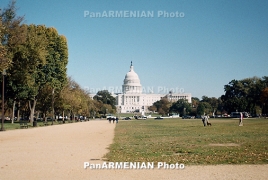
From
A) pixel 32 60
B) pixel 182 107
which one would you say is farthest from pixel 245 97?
pixel 32 60

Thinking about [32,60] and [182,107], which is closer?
[32,60]

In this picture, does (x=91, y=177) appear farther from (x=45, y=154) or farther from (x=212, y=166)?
(x=45, y=154)

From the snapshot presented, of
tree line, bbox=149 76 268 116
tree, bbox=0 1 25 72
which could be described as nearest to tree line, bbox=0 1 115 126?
tree, bbox=0 1 25 72

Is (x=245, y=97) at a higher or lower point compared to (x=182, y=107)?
higher

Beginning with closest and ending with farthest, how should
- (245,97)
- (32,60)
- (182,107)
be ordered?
(32,60) → (245,97) → (182,107)

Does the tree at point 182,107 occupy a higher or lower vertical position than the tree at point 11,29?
lower

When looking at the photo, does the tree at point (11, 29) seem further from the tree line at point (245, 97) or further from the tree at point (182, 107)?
the tree at point (182, 107)

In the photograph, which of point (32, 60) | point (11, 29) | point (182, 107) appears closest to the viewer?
point (11, 29)

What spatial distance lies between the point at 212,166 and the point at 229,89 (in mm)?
105452

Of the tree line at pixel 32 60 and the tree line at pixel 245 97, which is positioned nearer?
the tree line at pixel 32 60

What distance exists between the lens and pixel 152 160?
41.3ft

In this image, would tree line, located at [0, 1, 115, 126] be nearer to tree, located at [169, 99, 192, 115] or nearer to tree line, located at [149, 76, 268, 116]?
tree line, located at [149, 76, 268, 116]

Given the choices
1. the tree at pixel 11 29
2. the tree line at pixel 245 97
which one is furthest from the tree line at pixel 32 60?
the tree line at pixel 245 97

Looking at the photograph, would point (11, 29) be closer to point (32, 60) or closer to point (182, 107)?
point (32, 60)
